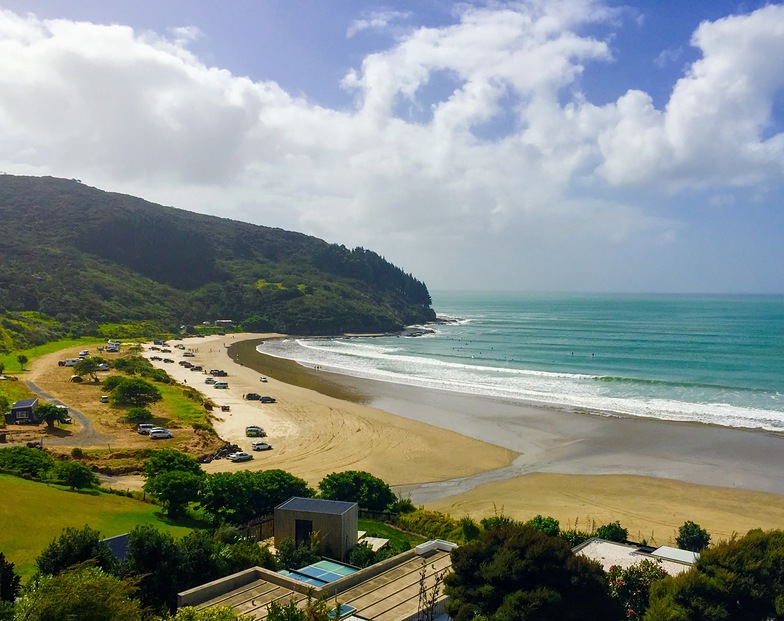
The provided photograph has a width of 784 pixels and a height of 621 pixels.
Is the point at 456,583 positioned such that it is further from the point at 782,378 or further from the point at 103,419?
the point at 782,378

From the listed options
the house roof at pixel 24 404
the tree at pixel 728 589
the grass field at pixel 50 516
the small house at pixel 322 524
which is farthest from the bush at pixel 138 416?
the tree at pixel 728 589

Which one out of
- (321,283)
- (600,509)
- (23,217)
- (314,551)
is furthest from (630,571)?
(23,217)

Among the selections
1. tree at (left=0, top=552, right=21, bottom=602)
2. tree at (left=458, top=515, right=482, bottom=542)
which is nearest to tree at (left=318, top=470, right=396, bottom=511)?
tree at (left=458, top=515, right=482, bottom=542)

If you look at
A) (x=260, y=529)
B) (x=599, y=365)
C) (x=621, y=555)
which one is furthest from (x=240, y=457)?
(x=599, y=365)

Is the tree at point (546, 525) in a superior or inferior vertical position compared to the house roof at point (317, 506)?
inferior

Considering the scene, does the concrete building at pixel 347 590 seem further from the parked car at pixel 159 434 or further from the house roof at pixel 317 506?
the parked car at pixel 159 434
